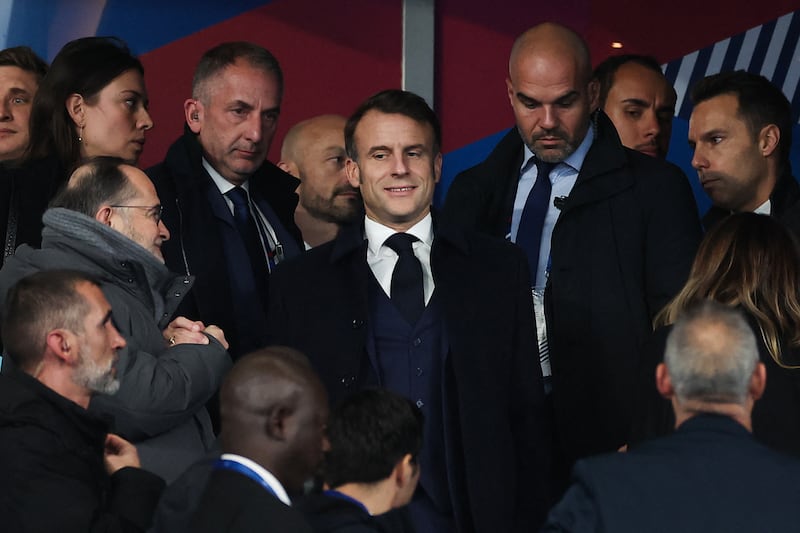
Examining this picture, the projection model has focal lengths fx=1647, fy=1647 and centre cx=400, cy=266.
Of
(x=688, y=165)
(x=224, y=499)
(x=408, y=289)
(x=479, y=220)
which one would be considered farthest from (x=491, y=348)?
(x=688, y=165)

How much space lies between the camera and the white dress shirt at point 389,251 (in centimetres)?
479

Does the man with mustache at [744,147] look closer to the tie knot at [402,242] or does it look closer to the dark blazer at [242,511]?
the tie knot at [402,242]

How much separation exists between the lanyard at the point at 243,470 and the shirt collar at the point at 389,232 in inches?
58.0

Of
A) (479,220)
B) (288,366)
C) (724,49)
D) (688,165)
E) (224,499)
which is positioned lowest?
(224,499)

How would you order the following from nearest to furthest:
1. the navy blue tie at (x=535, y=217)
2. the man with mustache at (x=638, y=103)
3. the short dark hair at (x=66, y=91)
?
the short dark hair at (x=66, y=91), the navy blue tie at (x=535, y=217), the man with mustache at (x=638, y=103)

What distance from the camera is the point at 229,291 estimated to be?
531 cm

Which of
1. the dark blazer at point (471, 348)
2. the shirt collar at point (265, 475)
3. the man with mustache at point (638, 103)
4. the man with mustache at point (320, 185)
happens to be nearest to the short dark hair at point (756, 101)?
the man with mustache at point (638, 103)

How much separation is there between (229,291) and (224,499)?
2.01m

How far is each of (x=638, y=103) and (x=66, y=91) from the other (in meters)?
2.38

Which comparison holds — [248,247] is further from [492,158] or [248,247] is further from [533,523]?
[533,523]

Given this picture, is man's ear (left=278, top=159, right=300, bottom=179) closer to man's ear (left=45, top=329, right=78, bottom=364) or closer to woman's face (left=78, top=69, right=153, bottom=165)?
woman's face (left=78, top=69, right=153, bottom=165)

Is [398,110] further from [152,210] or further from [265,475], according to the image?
[265,475]

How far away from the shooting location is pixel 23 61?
19.6 feet

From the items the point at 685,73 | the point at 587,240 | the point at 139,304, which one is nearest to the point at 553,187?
the point at 587,240
